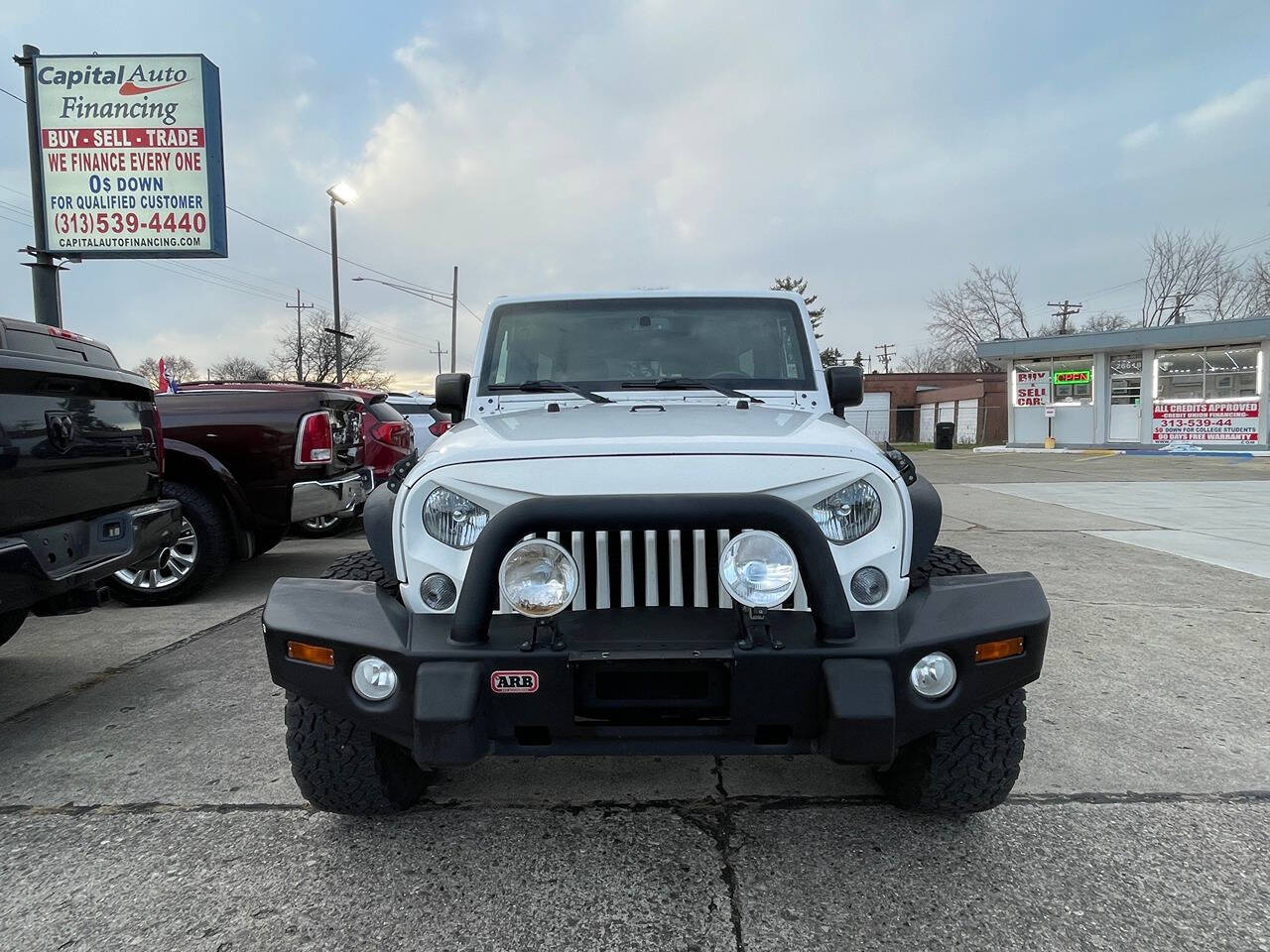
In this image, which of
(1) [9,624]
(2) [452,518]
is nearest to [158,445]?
(1) [9,624]

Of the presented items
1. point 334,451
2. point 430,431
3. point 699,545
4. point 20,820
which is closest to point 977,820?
point 699,545

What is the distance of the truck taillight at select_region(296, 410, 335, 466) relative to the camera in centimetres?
538

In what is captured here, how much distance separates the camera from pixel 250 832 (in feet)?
7.75

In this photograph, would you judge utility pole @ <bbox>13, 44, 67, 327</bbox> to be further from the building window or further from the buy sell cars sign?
the building window

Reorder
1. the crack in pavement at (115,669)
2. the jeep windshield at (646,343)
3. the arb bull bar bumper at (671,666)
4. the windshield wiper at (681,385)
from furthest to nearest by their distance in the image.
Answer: the crack in pavement at (115,669), the jeep windshield at (646,343), the windshield wiper at (681,385), the arb bull bar bumper at (671,666)

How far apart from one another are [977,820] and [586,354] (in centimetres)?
225

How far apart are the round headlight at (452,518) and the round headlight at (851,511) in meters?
0.90

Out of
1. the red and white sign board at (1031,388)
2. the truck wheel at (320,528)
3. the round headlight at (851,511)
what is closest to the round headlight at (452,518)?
the round headlight at (851,511)

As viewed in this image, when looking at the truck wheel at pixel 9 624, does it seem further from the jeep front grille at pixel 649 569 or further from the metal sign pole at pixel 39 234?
the metal sign pole at pixel 39 234

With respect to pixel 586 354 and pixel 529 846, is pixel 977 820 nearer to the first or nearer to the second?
pixel 529 846

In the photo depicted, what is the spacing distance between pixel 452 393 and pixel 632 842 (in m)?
1.98

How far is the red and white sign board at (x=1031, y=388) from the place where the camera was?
23.8 m

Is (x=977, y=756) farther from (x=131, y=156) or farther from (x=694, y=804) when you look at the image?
Result: (x=131, y=156)

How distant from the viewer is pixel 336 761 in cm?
224
